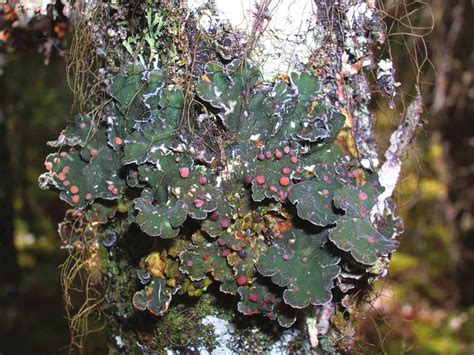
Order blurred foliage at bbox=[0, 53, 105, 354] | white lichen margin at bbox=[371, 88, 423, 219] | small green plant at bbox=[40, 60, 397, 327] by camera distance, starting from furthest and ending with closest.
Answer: blurred foliage at bbox=[0, 53, 105, 354] → white lichen margin at bbox=[371, 88, 423, 219] → small green plant at bbox=[40, 60, 397, 327]

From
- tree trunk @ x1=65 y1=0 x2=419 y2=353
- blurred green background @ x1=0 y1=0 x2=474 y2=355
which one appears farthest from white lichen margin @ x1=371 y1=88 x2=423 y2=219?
blurred green background @ x1=0 y1=0 x2=474 y2=355

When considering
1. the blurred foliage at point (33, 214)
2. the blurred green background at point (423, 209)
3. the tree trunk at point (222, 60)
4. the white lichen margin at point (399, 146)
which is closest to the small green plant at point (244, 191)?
the tree trunk at point (222, 60)

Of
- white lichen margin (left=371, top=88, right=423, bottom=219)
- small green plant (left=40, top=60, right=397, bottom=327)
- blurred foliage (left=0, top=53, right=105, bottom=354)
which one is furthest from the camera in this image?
blurred foliage (left=0, top=53, right=105, bottom=354)

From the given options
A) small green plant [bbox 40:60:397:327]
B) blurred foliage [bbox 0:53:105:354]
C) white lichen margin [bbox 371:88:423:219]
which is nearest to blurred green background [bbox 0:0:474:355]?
blurred foliage [bbox 0:53:105:354]

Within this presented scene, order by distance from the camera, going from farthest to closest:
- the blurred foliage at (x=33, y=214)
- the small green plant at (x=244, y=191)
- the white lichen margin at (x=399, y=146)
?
the blurred foliage at (x=33, y=214), the white lichen margin at (x=399, y=146), the small green plant at (x=244, y=191)

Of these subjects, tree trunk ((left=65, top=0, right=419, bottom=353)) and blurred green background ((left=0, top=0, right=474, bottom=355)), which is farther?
blurred green background ((left=0, top=0, right=474, bottom=355))

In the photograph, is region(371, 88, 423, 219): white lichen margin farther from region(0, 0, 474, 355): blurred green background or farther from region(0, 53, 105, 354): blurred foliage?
region(0, 53, 105, 354): blurred foliage

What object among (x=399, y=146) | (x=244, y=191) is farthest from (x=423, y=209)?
(x=244, y=191)

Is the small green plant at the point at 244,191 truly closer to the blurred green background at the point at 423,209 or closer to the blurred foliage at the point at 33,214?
the blurred foliage at the point at 33,214

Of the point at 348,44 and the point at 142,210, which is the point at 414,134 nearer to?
the point at 348,44

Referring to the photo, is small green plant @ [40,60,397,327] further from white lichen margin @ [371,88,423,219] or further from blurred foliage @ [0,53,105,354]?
blurred foliage @ [0,53,105,354]
